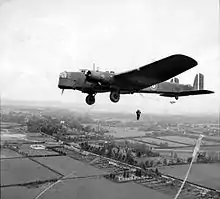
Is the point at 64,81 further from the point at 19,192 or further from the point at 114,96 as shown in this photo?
the point at 19,192

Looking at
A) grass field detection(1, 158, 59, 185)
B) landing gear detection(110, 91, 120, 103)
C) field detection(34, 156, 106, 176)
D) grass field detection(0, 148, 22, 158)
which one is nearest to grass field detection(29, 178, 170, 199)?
field detection(34, 156, 106, 176)

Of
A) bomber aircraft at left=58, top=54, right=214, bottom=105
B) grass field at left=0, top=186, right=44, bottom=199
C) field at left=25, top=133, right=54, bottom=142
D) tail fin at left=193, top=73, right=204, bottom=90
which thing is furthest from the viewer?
field at left=25, top=133, right=54, bottom=142

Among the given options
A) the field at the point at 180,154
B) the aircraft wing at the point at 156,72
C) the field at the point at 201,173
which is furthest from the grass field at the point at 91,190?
the field at the point at 180,154

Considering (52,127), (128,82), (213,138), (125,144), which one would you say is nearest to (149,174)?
(125,144)

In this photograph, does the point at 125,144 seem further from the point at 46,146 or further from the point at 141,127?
the point at 46,146

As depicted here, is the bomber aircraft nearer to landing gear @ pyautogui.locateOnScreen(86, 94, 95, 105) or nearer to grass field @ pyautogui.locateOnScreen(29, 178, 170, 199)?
landing gear @ pyautogui.locateOnScreen(86, 94, 95, 105)
